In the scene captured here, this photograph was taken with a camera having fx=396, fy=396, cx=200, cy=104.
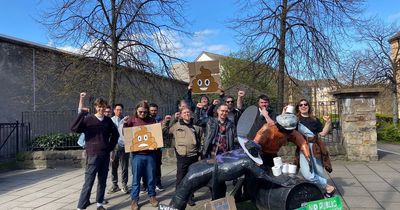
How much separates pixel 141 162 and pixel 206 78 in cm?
310

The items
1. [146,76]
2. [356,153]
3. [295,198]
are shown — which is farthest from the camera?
[146,76]

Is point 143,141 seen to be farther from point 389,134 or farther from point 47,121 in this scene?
point 389,134

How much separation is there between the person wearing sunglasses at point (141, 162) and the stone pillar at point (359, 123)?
21.2ft

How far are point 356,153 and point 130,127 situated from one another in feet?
23.0

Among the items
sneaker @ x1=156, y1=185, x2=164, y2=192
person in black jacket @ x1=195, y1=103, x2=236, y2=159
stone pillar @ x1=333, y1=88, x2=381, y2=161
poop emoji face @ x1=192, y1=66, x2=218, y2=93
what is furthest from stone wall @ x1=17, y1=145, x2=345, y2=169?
person in black jacket @ x1=195, y1=103, x2=236, y2=159

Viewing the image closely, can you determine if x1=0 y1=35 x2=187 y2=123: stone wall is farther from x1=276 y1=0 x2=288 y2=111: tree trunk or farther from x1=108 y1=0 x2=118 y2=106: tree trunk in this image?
x1=276 y1=0 x2=288 y2=111: tree trunk

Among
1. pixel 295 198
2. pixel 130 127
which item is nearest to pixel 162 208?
pixel 295 198

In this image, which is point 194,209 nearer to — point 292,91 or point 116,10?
point 116,10

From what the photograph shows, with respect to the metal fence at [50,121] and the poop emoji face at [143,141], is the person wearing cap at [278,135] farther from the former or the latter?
A: the metal fence at [50,121]

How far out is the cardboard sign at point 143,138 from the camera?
21.6ft

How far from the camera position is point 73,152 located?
12.1 metres

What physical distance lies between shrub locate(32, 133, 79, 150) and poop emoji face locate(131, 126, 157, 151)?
6.88 meters

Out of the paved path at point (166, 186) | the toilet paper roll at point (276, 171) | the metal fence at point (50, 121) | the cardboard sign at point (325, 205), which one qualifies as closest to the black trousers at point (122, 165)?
the paved path at point (166, 186)

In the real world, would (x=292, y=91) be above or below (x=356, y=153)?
above
